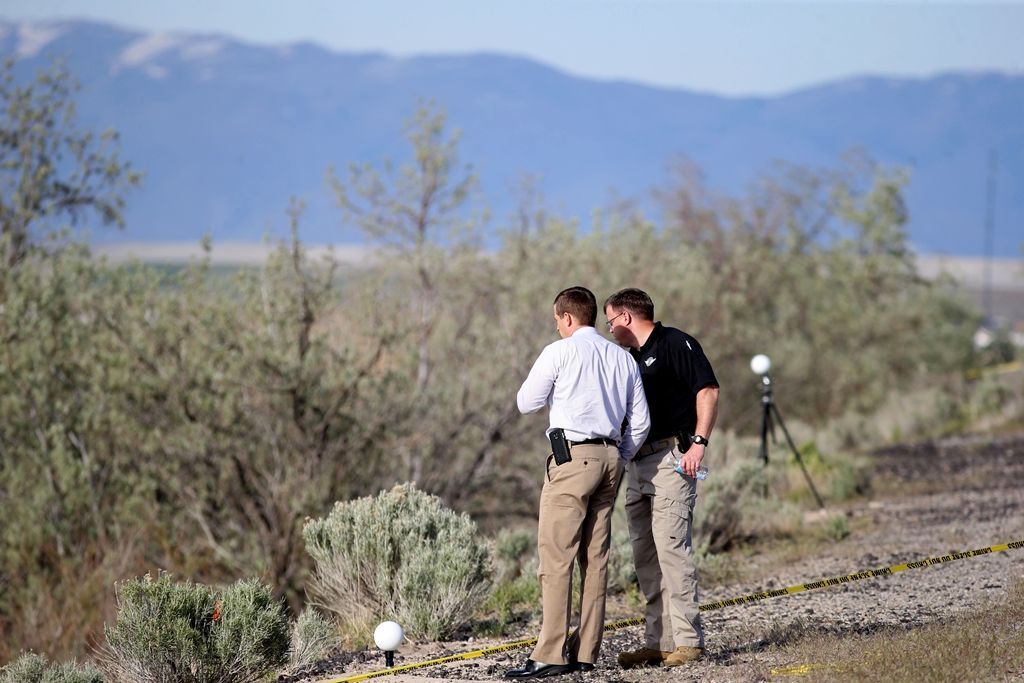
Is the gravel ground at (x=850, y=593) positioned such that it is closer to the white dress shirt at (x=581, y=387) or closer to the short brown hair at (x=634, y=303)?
the white dress shirt at (x=581, y=387)

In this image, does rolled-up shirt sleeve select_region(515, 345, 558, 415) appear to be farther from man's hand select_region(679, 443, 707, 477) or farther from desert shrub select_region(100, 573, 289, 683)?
desert shrub select_region(100, 573, 289, 683)

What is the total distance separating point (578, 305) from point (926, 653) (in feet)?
7.70

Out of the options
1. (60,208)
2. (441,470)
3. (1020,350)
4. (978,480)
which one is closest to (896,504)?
(978,480)

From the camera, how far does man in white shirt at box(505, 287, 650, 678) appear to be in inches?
253

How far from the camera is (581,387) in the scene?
253 inches

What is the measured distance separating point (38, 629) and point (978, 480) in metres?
10.0

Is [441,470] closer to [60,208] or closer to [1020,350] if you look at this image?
[60,208]

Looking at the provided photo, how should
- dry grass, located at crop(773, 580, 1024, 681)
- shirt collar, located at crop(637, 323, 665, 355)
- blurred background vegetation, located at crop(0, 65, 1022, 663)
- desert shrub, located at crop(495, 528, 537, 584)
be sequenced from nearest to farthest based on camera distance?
dry grass, located at crop(773, 580, 1024, 681)
shirt collar, located at crop(637, 323, 665, 355)
desert shrub, located at crop(495, 528, 537, 584)
blurred background vegetation, located at crop(0, 65, 1022, 663)

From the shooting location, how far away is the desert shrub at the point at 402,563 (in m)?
8.13

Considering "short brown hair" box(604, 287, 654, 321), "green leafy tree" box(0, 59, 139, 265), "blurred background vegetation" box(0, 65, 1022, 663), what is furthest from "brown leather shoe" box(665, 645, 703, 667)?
"green leafy tree" box(0, 59, 139, 265)

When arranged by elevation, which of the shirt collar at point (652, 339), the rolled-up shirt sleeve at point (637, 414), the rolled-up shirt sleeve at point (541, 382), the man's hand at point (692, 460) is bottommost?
the man's hand at point (692, 460)

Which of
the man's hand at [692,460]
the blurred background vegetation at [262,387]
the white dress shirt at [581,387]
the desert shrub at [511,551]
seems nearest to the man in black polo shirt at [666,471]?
the man's hand at [692,460]

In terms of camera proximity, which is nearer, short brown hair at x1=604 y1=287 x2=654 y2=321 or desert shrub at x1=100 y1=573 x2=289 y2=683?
short brown hair at x1=604 y1=287 x2=654 y2=321

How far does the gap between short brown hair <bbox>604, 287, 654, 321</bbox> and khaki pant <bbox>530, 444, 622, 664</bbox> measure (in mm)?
745
